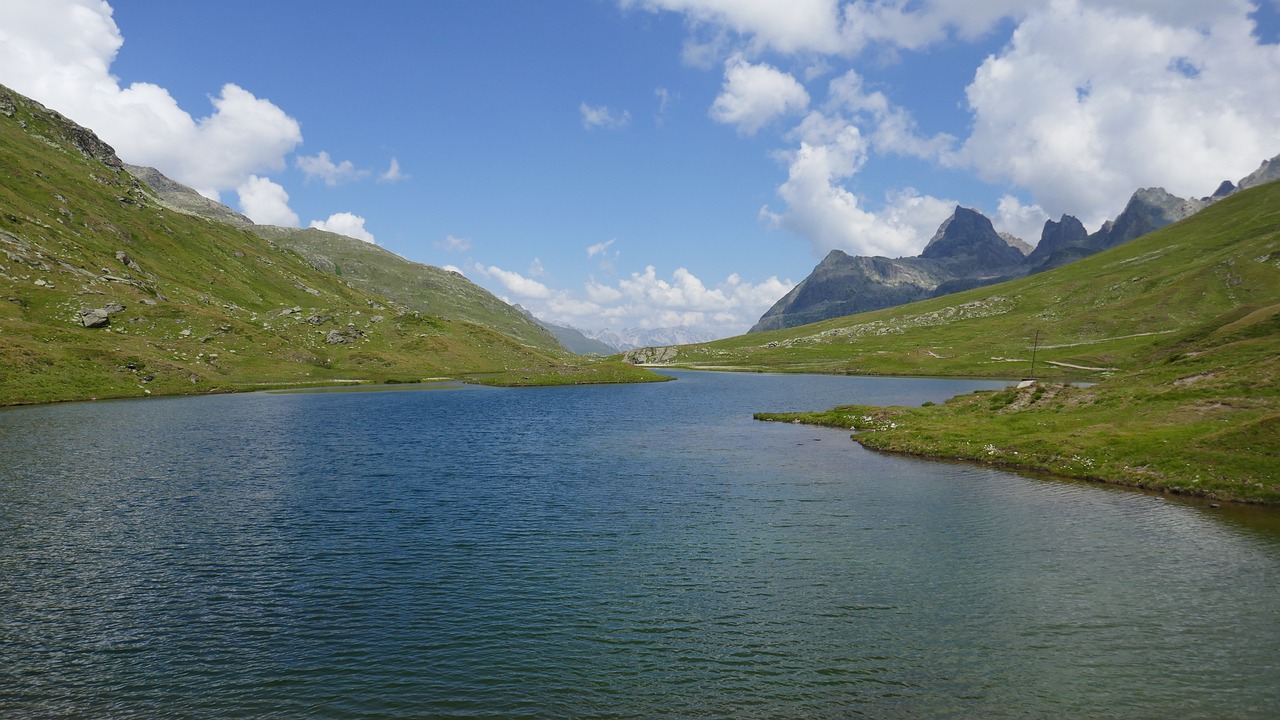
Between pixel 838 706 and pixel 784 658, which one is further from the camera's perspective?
pixel 784 658

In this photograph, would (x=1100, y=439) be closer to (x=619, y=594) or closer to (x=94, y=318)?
(x=619, y=594)

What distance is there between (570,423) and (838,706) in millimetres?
87835

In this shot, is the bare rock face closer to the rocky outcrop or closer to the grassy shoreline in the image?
the rocky outcrop

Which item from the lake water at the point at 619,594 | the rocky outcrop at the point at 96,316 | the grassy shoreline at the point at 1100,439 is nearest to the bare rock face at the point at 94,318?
the rocky outcrop at the point at 96,316

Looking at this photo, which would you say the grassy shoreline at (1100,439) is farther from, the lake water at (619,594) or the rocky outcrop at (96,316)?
the rocky outcrop at (96,316)

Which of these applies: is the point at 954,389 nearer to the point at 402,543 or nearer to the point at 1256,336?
the point at 1256,336

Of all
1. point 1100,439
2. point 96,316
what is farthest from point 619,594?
point 96,316

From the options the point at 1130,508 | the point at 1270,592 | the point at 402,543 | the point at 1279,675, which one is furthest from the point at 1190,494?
the point at 402,543

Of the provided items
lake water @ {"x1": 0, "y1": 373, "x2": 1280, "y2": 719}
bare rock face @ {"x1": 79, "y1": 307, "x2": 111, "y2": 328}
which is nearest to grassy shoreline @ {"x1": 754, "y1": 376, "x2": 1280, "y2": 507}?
lake water @ {"x1": 0, "y1": 373, "x2": 1280, "y2": 719}

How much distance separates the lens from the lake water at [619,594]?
870 inches

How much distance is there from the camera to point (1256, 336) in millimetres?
85375

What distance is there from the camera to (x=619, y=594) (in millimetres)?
31562

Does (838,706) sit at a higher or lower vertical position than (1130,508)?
lower

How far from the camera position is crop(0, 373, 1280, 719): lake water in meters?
22.1
